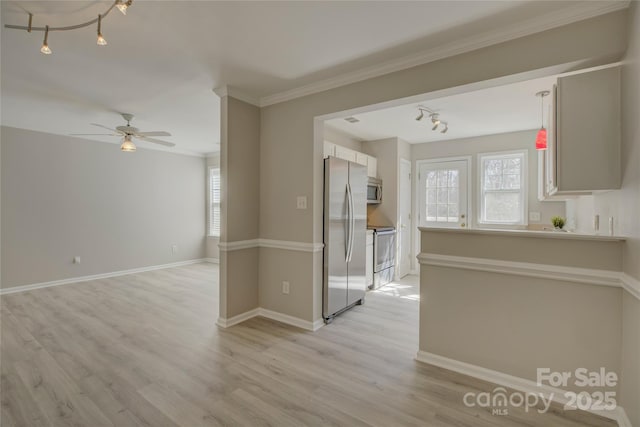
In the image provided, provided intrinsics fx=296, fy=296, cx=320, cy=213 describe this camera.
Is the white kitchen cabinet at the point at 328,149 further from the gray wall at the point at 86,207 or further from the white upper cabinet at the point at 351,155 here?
the gray wall at the point at 86,207

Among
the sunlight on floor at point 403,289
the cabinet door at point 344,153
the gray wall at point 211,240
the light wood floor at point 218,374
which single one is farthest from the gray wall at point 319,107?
the gray wall at point 211,240

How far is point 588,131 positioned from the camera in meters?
1.89

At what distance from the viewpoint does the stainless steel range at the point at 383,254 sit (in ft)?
15.6

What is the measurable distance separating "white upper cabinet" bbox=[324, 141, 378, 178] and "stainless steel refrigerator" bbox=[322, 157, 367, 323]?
61 centimetres

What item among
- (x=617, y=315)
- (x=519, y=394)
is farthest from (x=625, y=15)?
(x=519, y=394)

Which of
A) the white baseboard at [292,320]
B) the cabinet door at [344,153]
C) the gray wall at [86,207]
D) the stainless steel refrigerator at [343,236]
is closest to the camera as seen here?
the white baseboard at [292,320]

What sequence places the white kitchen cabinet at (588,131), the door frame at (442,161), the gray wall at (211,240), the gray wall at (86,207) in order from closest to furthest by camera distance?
the white kitchen cabinet at (588,131)
the gray wall at (86,207)
the door frame at (442,161)
the gray wall at (211,240)

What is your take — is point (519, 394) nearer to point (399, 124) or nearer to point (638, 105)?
point (638, 105)

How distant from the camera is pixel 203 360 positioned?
2.52 metres

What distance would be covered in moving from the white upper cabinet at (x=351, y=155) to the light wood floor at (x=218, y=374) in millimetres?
2206

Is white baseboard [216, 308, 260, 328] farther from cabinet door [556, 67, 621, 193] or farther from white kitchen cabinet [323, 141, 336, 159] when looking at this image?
cabinet door [556, 67, 621, 193]

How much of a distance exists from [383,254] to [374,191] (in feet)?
3.72

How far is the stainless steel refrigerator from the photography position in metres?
3.33

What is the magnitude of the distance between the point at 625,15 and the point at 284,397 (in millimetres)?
3262
